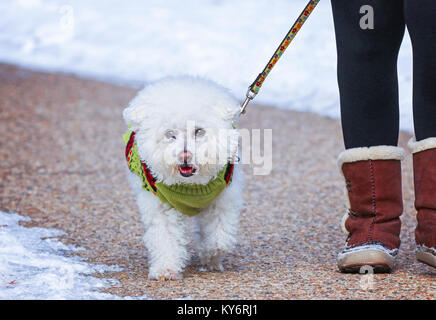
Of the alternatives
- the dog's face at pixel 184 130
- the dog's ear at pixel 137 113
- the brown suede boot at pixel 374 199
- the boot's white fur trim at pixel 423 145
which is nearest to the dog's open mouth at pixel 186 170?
the dog's face at pixel 184 130

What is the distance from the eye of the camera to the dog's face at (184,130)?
2.61 metres

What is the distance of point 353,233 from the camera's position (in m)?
2.86

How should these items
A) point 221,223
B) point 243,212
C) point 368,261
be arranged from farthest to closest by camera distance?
1. point 243,212
2. point 221,223
3. point 368,261

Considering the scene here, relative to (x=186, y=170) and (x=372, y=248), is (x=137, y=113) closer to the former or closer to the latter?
(x=186, y=170)

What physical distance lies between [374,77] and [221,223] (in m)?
0.88

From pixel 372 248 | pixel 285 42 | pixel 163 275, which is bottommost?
pixel 163 275

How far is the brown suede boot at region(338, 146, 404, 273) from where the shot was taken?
109 inches

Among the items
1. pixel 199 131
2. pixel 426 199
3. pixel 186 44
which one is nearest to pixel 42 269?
pixel 199 131

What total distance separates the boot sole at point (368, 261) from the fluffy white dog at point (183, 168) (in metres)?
0.51

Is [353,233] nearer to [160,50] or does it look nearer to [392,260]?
[392,260]

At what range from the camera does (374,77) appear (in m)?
2.77

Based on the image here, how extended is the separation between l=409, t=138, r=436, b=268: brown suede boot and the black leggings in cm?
6
